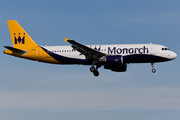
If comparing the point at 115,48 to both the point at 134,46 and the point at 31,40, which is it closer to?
the point at 134,46

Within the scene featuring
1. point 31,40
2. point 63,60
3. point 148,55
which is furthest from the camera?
point 31,40

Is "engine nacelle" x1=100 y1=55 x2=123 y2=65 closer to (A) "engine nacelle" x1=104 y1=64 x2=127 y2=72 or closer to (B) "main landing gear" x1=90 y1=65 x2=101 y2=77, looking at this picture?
(B) "main landing gear" x1=90 y1=65 x2=101 y2=77

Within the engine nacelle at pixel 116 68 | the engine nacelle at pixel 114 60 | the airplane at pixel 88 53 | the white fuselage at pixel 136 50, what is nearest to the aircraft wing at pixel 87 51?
the airplane at pixel 88 53

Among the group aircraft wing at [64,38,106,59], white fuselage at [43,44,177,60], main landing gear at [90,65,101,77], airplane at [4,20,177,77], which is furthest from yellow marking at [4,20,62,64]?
white fuselage at [43,44,177,60]

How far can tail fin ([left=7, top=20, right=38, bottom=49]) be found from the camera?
54.6 meters

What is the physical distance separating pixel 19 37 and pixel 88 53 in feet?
44.5

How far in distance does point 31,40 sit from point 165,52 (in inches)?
870

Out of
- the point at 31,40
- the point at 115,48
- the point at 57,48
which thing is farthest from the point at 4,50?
the point at 115,48

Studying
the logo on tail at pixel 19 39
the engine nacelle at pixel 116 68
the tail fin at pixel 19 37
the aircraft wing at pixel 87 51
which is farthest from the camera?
the logo on tail at pixel 19 39

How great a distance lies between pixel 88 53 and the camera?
49000 millimetres

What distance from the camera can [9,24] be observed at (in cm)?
5572

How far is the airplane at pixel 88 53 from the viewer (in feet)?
158

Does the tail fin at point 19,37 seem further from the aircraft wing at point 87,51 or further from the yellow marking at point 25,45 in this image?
the aircraft wing at point 87,51

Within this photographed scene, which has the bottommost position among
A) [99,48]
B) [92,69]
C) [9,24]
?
[92,69]
